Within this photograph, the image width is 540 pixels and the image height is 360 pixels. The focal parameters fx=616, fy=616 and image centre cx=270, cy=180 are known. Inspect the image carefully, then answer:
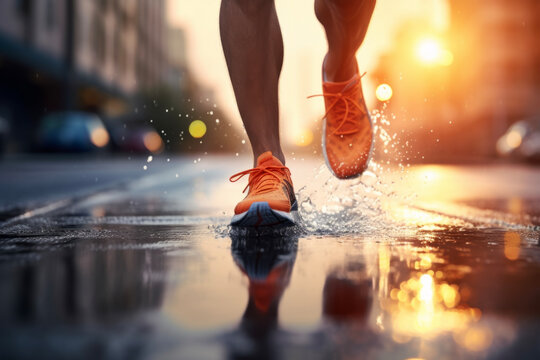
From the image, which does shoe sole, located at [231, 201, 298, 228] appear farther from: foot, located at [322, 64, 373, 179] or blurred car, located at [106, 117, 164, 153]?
blurred car, located at [106, 117, 164, 153]

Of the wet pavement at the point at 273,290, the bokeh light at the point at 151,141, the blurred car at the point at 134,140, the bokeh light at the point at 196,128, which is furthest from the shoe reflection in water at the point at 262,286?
the bokeh light at the point at 151,141

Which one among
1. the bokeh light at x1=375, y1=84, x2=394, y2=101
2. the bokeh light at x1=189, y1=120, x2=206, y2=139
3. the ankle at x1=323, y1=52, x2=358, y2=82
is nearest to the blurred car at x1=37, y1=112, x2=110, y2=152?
the bokeh light at x1=189, y1=120, x2=206, y2=139

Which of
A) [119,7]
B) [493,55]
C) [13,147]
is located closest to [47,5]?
[13,147]

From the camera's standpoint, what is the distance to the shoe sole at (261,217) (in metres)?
1.91

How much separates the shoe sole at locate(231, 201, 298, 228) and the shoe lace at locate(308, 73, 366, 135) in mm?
880

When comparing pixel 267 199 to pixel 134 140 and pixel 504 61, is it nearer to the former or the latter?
pixel 134 140

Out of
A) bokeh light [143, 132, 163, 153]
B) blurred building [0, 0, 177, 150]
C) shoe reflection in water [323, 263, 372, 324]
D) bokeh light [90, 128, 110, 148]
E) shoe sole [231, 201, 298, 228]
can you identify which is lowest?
shoe reflection in water [323, 263, 372, 324]

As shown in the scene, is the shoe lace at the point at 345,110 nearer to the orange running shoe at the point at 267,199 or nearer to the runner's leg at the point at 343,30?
the runner's leg at the point at 343,30

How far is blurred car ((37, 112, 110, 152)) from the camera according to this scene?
16.4m

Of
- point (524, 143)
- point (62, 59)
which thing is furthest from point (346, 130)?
point (62, 59)

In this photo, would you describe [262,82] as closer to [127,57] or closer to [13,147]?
[13,147]

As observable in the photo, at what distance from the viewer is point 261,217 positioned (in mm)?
1916

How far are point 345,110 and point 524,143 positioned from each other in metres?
11.8

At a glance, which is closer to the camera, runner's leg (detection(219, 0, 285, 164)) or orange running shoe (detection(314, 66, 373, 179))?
runner's leg (detection(219, 0, 285, 164))
